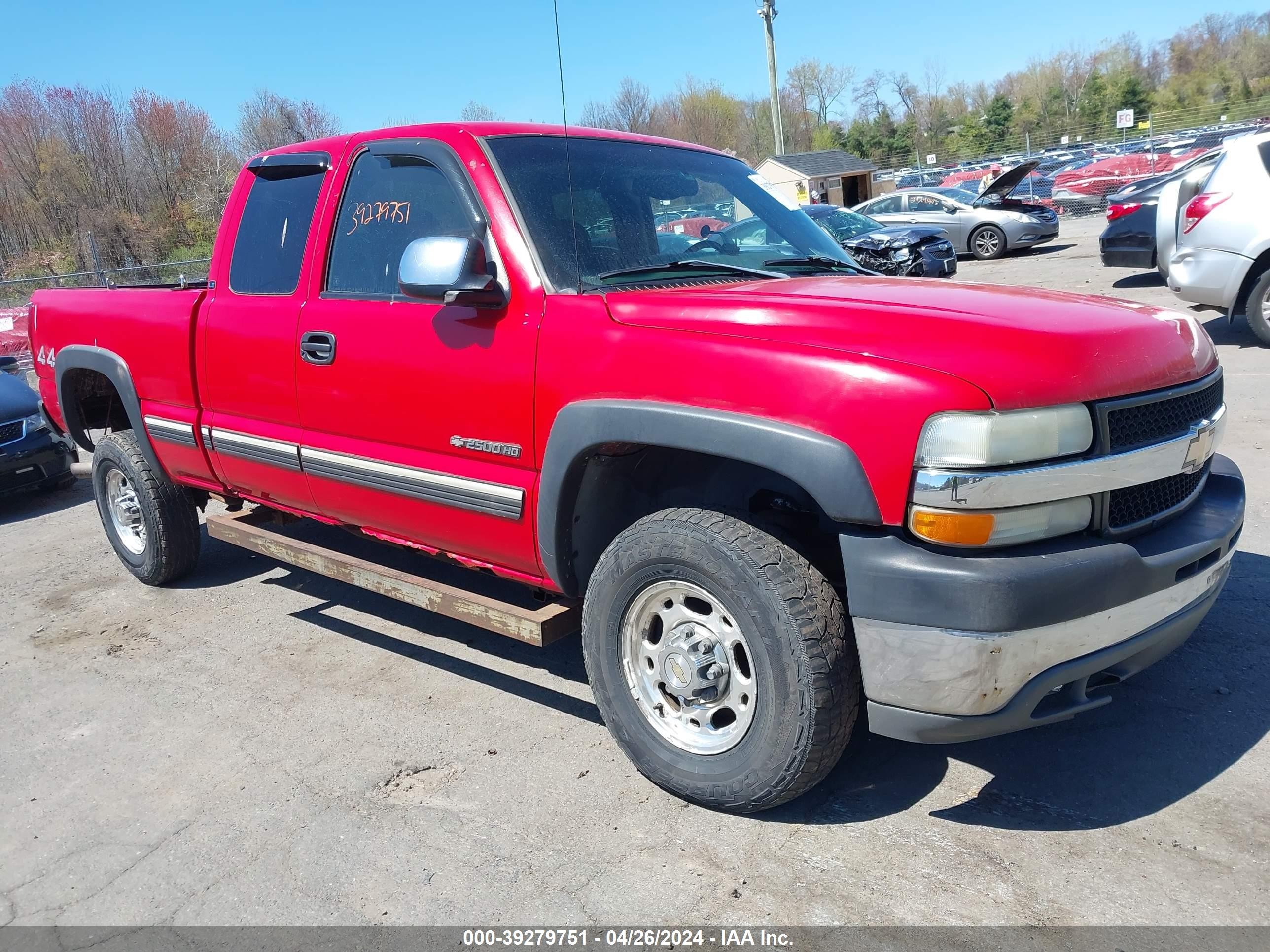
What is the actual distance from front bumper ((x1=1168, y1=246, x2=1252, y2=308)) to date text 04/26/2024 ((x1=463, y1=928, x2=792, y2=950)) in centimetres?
808

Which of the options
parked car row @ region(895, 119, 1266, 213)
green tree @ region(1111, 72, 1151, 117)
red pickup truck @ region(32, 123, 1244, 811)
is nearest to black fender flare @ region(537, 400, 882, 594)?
red pickup truck @ region(32, 123, 1244, 811)

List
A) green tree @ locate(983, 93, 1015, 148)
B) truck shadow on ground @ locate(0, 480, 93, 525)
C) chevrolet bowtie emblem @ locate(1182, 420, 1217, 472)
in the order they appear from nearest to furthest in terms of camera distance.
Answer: chevrolet bowtie emblem @ locate(1182, 420, 1217, 472) < truck shadow on ground @ locate(0, 480, 93, 525) < green tree @ locate(983, 93, 1015, 148)

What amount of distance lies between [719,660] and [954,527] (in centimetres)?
84

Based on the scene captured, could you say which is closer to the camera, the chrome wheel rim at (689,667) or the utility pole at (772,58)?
the chrome wheel rim at (689,667)

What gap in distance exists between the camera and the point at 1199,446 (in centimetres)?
285

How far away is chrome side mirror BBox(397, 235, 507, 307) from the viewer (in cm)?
306

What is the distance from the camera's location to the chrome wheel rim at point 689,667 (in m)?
2.88

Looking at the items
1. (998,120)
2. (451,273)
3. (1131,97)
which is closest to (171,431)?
(451,273)

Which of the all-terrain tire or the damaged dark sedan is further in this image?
the damaged dark sedan

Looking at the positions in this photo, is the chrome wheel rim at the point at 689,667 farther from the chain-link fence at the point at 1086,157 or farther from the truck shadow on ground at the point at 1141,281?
the chain-link fence at the point at 1086,157

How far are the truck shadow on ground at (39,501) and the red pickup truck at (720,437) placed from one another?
4.54 metres

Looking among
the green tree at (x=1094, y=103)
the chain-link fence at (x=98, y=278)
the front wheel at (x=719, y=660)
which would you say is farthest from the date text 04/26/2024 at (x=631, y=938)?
the green tree at (x=1094, y=103)

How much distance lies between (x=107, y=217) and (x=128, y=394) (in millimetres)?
26911

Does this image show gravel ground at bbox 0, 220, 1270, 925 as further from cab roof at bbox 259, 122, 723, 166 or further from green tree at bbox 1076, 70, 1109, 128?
green tree at bbox 1076, 70, 1109, 128
